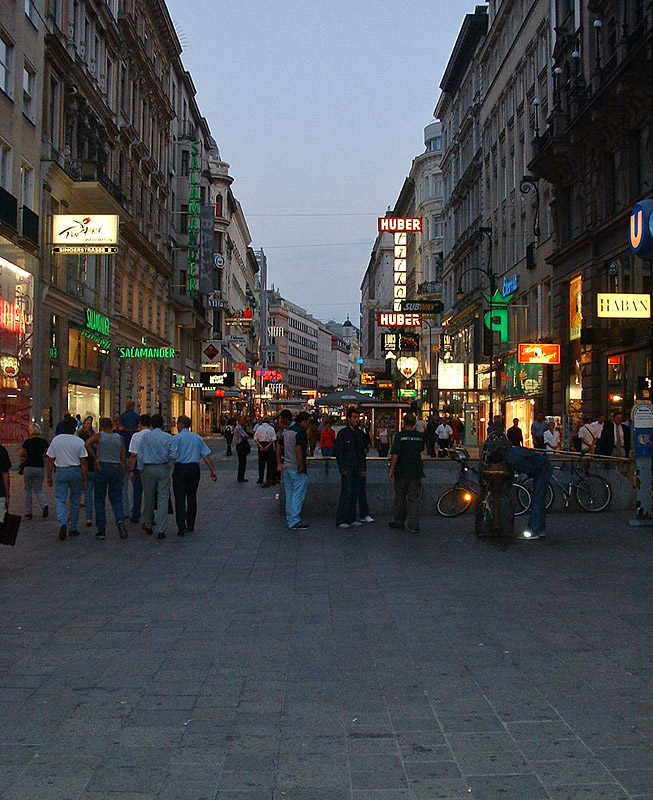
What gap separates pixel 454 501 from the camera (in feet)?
53.8

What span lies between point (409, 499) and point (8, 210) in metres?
16.1

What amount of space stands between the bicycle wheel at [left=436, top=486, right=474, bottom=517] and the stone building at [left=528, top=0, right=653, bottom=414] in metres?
11.2

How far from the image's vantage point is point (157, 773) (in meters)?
4.46

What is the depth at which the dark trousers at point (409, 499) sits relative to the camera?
14391 millimetres

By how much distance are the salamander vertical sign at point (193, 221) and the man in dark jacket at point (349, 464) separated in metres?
44.6

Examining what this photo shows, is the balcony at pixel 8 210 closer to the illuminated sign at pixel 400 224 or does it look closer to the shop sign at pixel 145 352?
the shop sign at pixel 145 352

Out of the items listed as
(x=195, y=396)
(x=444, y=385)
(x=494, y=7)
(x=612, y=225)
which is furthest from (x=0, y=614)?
(x=195, y=396)

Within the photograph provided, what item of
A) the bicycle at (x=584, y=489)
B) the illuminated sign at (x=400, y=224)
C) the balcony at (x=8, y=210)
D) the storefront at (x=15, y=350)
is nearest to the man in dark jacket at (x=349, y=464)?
the bicycle at (x=584, y=489)

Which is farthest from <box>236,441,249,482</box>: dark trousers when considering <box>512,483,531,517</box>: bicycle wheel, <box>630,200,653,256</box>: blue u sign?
<box>630,200,653,256</box>: blue u sign

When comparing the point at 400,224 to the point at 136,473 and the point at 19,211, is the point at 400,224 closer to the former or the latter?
the point at 19,211

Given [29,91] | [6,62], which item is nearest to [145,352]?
[29,91]

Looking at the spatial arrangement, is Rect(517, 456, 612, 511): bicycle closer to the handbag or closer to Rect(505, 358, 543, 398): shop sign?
the handbag

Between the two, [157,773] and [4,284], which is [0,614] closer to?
[157,773]

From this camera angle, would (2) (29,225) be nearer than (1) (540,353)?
Yes
